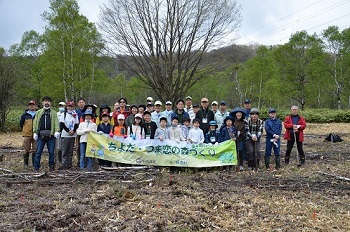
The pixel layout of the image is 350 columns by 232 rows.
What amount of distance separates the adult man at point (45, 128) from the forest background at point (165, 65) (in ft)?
43.5

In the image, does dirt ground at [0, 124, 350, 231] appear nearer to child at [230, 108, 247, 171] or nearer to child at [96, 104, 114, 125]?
child at [230, 108, 247, 171]

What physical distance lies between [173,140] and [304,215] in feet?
13.9

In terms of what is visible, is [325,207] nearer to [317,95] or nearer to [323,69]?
[323,69]

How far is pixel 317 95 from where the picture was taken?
43.2 metres

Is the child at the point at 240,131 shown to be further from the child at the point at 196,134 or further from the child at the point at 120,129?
the child at the point at 120,129

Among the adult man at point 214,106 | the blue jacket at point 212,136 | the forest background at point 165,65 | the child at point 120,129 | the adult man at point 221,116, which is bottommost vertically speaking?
the blue jacket at point 212,136

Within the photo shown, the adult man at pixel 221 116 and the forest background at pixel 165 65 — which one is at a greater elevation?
the forest background at pixel 165 65

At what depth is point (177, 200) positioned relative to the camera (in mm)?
5867

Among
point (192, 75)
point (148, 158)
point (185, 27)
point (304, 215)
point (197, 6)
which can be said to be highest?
point (197, 6)

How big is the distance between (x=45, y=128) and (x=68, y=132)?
2.22 ft

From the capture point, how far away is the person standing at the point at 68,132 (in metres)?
8.84

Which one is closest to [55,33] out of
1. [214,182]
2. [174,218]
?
[214,182]

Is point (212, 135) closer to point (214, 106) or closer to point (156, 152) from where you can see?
point (214, 106)

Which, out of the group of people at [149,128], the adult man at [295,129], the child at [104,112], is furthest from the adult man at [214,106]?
the child at [104,112]
